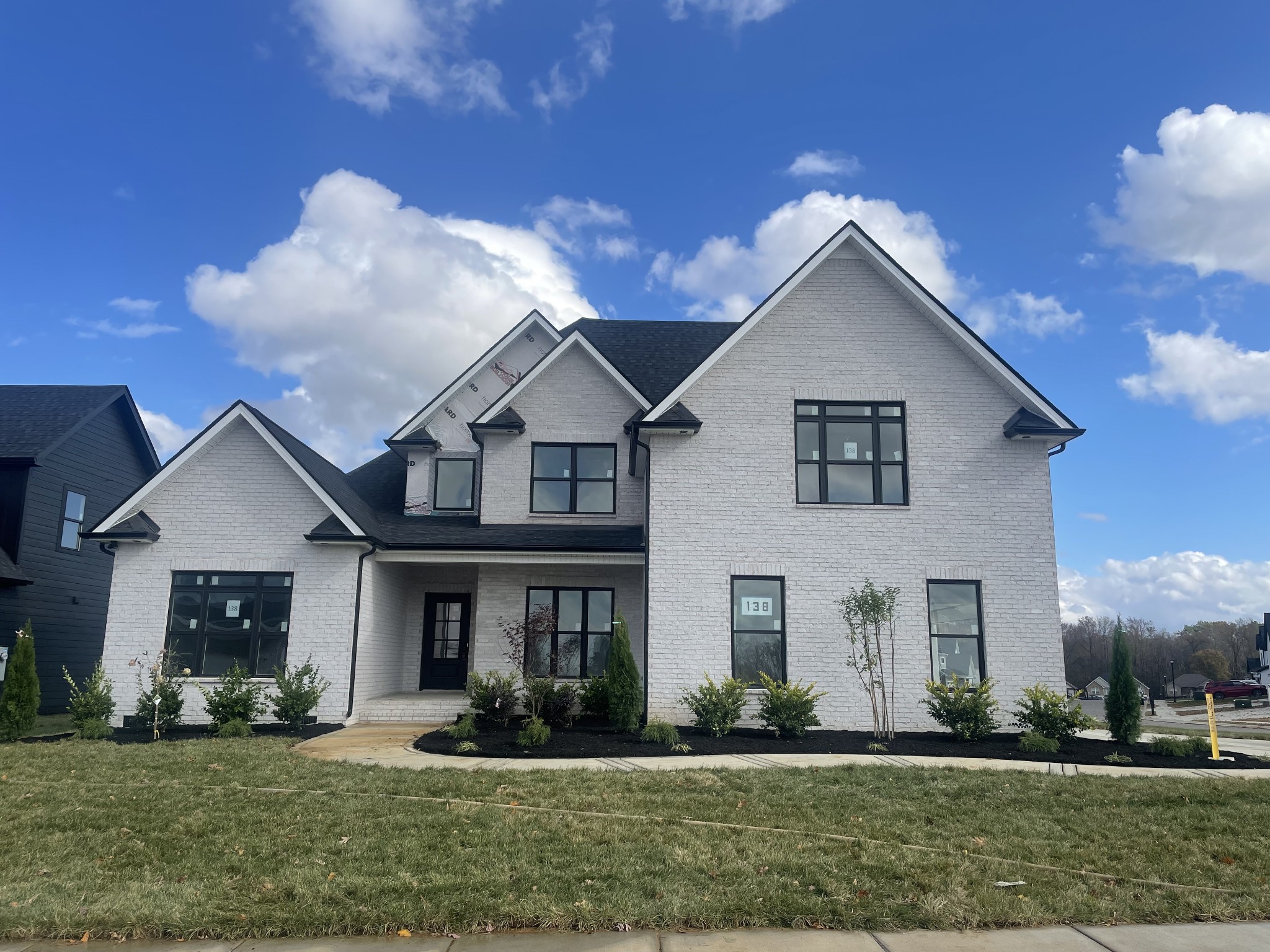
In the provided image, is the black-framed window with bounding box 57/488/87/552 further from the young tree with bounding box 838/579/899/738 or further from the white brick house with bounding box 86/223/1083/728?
the young tree with bounding box 838/579/899/738

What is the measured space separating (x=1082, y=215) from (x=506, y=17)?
10.9m

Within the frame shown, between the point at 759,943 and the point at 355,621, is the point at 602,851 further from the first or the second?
the point at 355,621

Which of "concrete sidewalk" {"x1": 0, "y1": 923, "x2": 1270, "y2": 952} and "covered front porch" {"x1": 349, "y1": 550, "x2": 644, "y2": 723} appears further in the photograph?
"covered front porch" {"x1": 349, "y1": 550, "x2": 644, "y2": 723}

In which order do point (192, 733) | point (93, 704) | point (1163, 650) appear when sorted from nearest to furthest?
point (93, 704), point (192, 733), point (1163, 650)

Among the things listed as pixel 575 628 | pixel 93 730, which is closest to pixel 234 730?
pixel 93 730

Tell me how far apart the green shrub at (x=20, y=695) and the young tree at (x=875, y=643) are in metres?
13.5

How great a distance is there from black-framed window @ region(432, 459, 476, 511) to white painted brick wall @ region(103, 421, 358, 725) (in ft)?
11.8

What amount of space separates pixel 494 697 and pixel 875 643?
696cm

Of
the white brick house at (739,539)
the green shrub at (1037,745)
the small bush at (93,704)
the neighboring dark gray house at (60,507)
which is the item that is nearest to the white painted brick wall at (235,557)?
the white brick house at (739,539)

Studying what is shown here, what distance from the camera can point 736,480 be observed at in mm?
15430

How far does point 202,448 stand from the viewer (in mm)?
16484

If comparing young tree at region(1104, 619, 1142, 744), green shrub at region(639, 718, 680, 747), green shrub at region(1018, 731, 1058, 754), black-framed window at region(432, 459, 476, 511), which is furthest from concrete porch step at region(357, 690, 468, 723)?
young tree at region(1104, 619, 1142, 744)

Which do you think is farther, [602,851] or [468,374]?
[468,374]

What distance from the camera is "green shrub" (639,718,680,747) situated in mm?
12555
